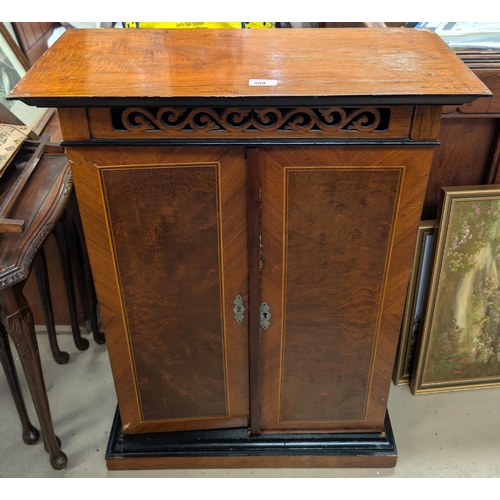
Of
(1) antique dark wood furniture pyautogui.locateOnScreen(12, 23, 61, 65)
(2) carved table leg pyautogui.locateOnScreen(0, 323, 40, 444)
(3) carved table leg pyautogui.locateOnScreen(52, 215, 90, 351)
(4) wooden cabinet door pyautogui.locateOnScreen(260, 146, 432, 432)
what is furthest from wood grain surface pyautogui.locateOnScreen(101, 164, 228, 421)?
(1) antique dark wood furniture pyautogui.locateOnScreen(12, 23, 61, 65)

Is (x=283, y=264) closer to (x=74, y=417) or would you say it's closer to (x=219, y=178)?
(x=219, y=178)

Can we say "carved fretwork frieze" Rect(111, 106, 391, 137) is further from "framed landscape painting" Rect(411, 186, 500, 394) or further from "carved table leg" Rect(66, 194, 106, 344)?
"carved table leg" Rect(66, 194, 106, 344)

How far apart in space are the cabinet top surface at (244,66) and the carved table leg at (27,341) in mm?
499

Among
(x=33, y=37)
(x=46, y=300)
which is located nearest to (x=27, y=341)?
(x=46, y=300)

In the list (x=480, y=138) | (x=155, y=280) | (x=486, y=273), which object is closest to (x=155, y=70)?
(x=155, y=280)

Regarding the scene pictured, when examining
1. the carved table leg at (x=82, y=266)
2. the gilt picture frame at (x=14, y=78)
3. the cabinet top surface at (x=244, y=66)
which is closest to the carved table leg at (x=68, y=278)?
the carved table leg at (x=82, y=266)

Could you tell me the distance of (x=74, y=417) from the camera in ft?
5.43

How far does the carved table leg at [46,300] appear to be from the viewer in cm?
160

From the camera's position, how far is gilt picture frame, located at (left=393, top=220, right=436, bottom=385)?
152 centimetres

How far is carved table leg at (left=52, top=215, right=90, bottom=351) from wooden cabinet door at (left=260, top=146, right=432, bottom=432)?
2.36ft

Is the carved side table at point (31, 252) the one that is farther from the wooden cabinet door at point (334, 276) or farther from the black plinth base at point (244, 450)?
the wooden cabinet door at point (334, 276)

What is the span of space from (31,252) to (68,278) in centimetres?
48

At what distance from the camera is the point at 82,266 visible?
177 centimetres

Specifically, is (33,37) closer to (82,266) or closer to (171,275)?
(82,266)
